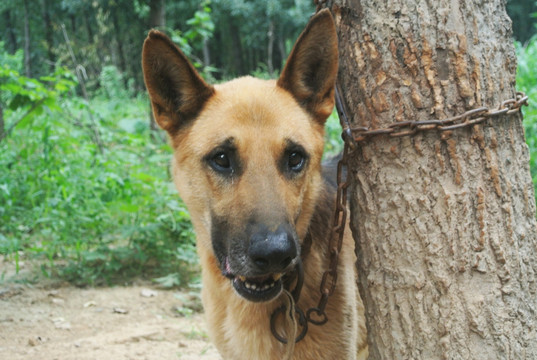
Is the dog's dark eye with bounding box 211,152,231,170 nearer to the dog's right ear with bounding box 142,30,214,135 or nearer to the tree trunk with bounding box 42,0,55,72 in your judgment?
the dog's right ear with bounding box 142,30,214,135

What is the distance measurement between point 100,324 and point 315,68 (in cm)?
283

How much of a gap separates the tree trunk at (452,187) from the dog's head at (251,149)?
0.41m

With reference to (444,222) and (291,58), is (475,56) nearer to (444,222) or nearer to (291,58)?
(444,222)

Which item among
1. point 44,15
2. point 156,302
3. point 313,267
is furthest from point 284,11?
point 313,267

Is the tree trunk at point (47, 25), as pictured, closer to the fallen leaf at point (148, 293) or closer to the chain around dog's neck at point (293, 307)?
the fallen leaf at point (148, 293)

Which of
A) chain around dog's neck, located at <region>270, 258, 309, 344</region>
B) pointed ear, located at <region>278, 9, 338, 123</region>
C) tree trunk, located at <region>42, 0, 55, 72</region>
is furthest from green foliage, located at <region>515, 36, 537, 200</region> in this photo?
tree trunk, located at <region>42, 0, 55, 72</region>

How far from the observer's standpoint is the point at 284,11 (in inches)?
814

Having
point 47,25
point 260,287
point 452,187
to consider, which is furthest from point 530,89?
point 47,25

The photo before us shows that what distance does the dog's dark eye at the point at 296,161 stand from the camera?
238cm

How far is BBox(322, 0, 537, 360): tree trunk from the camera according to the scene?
5.95 ft

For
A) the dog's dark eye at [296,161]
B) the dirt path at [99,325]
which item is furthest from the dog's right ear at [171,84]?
the dirt path at [99,325]

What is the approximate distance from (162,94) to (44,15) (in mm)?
21069

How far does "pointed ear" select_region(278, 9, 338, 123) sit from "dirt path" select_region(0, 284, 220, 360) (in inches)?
85.6

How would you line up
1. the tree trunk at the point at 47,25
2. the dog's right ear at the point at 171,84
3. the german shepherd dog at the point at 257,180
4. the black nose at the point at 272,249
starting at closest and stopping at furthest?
the black nose at the point at 272,249
the german shepherd dog at the point at 257,180
the dog's right ear at the point at 171,84
the tree trunk at the point at 47,25
